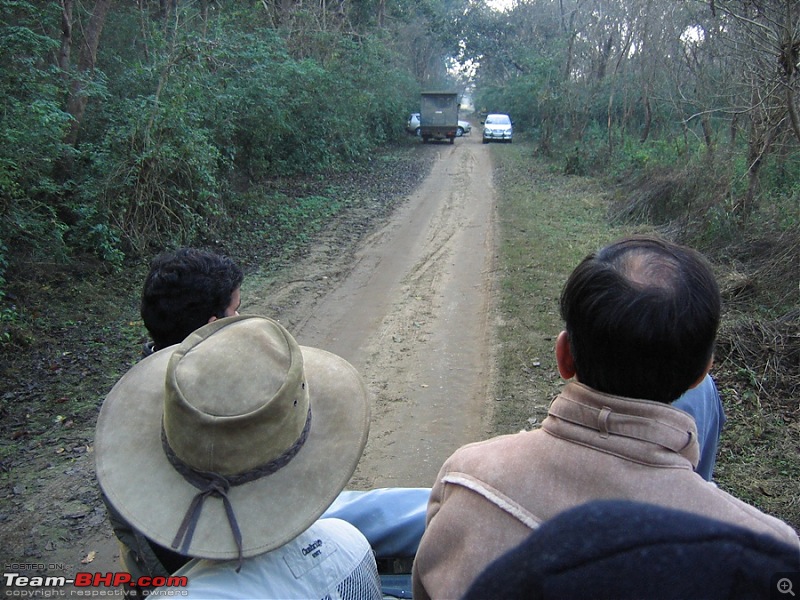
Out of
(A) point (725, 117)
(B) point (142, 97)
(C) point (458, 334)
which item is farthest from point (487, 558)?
(A) point (725, 117)

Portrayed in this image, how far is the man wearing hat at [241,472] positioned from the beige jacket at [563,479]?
354 millimetres

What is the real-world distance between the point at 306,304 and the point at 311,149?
9526mm

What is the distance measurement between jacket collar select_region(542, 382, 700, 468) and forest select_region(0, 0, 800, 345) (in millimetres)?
5687

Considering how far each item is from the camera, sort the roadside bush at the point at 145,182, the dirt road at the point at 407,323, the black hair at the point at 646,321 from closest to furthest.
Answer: the black hair at the point at 646,321, the dirt road at the point at 407,323, the roadside bush at the point at 145,182

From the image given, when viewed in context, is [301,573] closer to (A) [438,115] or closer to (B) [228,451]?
(B) [228,451]

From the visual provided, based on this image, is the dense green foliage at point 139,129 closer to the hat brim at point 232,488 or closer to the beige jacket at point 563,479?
the hat brim at point 232,488

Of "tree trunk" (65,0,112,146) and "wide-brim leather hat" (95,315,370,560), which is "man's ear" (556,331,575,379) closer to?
"wide-brim leather hat" (95,315,370,560)

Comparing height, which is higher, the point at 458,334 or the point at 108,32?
the point at 108,32

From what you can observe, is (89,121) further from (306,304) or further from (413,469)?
(413,469)

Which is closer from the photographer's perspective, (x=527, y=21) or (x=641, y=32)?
(x=641, y=32)

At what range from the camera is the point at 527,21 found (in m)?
35.3

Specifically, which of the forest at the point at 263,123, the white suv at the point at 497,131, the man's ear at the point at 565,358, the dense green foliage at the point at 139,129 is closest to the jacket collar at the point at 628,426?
the man's ear at the point at 565,358

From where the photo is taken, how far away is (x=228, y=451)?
139 cm

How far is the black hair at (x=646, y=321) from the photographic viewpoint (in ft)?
3.68
